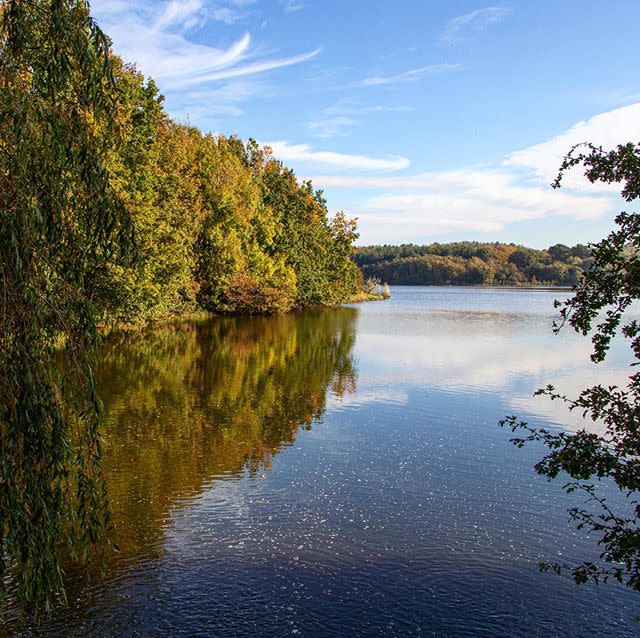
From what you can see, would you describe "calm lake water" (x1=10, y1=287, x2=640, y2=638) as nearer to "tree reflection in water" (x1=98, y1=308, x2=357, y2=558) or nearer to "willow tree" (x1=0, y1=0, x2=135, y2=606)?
"tree reflection in water" (x1=98, y1=308, x2=357, y2=558)

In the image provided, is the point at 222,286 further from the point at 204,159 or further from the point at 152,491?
the point at 152,491

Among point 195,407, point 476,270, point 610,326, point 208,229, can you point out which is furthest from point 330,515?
point 476,270

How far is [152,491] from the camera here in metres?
12.6

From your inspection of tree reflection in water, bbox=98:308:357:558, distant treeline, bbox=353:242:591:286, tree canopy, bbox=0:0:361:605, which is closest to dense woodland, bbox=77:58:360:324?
tree canopy, bbox=0:0:361:605

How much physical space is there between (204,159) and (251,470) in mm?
41349

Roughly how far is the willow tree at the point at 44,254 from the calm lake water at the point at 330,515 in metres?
2.54

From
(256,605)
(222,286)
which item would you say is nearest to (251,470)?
(256,605)

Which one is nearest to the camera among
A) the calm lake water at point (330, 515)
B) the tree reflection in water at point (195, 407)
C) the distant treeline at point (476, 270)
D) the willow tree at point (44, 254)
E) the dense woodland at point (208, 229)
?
the willow tree at point (44, 254)

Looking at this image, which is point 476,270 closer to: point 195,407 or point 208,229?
point 208,229

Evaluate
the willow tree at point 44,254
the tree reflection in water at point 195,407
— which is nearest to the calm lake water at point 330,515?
the tree reflection in water at point 195,407

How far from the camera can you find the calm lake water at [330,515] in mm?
8547

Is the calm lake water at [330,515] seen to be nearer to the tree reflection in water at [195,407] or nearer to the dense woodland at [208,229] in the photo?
the tree reflection in water at [195,407]

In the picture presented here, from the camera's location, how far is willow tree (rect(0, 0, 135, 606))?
605cm

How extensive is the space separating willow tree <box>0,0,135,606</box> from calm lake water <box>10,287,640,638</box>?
2.54m
